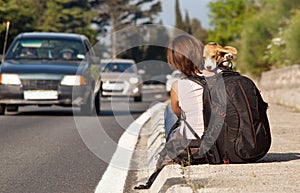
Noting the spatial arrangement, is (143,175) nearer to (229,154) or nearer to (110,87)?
(229,154)

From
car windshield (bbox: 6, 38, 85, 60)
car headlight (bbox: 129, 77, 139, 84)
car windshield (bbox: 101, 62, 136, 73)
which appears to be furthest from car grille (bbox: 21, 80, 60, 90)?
car windshield (bbox: 101, 62, 136, 73)

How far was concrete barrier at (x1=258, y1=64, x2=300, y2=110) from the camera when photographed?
19.3 meters

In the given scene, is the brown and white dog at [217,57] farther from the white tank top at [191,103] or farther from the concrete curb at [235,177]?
the concrete curb at [235,177]

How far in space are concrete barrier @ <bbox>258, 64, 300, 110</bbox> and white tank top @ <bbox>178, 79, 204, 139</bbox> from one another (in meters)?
11.7

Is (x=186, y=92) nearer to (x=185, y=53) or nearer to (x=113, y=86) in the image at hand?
(x=185, y=53)

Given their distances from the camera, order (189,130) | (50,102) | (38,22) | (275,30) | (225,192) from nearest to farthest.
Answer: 1. (225,192)
2. (189,130)
3. (50,102)
4. (275,30)
5. (38,22)

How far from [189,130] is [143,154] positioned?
3.16m

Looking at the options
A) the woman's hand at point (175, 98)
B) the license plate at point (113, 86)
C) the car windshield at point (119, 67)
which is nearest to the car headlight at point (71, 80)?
the woman's hand at point (175, 98)

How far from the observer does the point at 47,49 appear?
677 inches

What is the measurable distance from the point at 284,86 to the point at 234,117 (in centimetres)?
1495

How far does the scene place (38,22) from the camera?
255ft

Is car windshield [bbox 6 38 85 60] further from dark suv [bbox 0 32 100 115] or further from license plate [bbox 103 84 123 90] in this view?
license plate [bbox 103 84 123 90]

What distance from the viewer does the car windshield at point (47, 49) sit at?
16922 mm

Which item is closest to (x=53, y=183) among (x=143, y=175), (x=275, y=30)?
(x=143, y=175)
